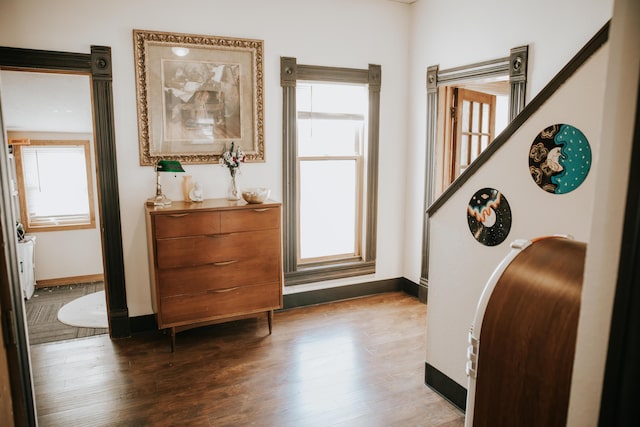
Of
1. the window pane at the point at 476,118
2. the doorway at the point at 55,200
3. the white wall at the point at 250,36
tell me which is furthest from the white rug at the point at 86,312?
the window pane at the point at 476,118

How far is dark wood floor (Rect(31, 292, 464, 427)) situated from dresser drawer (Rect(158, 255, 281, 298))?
52 centimetres

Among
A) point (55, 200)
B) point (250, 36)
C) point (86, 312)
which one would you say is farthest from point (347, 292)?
point (55, 200)

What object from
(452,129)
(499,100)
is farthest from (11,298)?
(499,100)

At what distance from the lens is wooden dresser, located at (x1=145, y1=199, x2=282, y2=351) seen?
3281 millimetres

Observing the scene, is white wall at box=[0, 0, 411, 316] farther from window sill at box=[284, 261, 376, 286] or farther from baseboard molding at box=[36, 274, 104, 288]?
baseboard molding at box=[36, 274, 104, 288]

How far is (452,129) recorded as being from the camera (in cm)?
426

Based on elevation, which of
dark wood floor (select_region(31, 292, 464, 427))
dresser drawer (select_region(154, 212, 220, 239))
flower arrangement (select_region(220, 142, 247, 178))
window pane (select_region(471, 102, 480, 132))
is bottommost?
dark wood floor (select_region(31, 292, 464, 427))

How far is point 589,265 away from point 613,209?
0.10 m

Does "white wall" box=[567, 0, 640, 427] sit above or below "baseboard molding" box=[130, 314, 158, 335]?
above

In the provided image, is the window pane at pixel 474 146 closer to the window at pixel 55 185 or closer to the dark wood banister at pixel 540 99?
the dark wood banister at pixel 540 99

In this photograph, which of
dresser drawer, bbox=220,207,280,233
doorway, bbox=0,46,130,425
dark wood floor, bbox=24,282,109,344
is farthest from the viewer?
dark wood floor, bbox=24,282,109,344

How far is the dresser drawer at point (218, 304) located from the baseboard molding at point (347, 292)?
0.62 metres

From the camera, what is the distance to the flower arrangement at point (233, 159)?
145 inches

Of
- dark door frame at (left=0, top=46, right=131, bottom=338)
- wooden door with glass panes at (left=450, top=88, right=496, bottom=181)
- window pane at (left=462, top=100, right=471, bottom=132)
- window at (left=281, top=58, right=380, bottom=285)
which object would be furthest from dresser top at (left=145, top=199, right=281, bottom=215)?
window pane at (left=462, top=100, right=471, bottom=132)
